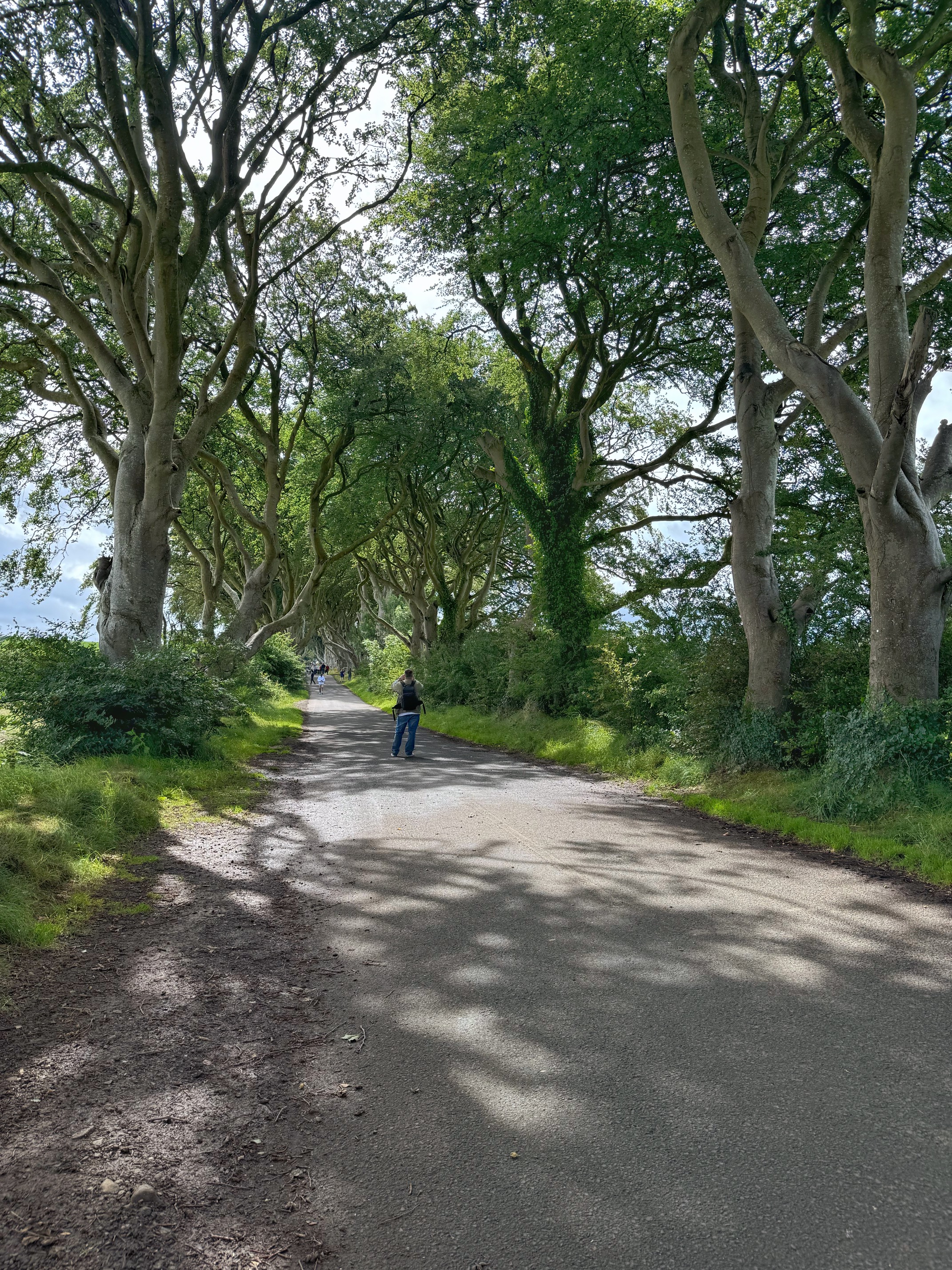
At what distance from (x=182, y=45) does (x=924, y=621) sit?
14.2 meters

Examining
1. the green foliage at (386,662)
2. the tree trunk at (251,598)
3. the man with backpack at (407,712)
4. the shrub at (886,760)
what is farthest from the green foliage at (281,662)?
the shrub at (886,760)

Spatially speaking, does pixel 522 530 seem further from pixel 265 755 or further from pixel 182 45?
pixel 182 45

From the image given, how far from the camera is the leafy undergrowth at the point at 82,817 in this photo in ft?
17.1

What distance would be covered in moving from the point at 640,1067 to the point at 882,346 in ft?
27.6

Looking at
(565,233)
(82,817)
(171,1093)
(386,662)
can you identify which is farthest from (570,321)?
(386,662)

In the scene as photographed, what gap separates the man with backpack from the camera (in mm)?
16609

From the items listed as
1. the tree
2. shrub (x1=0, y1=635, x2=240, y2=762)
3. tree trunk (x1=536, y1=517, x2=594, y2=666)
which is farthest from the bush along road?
tree trunk (x1=536, y1=517, x2=594, y2=666)

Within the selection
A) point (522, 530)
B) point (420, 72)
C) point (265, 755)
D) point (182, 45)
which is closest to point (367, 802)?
point (265, 755)

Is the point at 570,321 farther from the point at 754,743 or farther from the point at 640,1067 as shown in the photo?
the point at 640,1067

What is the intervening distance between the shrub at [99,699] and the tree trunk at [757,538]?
7.97 meters

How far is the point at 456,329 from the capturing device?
22.8 meters

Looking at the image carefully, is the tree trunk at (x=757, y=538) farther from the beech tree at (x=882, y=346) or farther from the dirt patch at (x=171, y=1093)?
the dirt patch at (x=171, y=1093)

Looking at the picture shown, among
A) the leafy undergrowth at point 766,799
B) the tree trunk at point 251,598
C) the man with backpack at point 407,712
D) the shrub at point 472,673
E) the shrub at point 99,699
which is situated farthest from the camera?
the shrub at point 472,673

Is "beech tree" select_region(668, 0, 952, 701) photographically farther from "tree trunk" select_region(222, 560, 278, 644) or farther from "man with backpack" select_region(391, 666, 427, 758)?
"tree trunk" select_region(222, 560, 278, 644)
